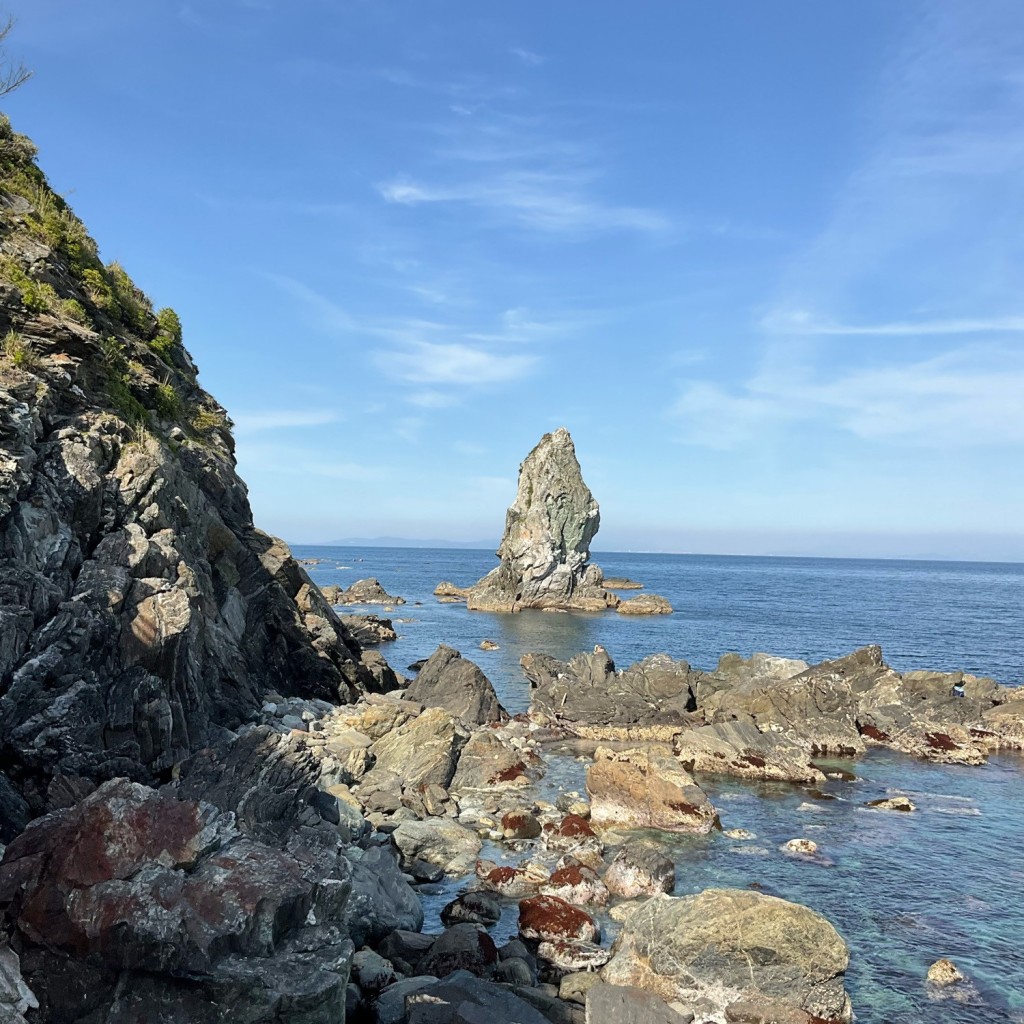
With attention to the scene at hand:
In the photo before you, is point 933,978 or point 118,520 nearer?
point 933,978

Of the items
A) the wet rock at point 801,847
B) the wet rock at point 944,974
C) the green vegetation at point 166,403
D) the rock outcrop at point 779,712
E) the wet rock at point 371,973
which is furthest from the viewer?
the green vegetation at point 166,403

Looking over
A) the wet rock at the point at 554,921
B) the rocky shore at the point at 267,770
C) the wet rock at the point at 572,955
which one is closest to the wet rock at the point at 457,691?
the rocky shore at the point at 267,770

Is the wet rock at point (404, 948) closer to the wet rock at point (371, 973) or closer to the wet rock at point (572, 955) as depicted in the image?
the wet rock at point (371, 973)

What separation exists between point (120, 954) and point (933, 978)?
15920 millimetres

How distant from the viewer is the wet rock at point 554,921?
16.8 m

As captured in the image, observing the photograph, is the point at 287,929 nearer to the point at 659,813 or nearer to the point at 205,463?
the point at 659,813

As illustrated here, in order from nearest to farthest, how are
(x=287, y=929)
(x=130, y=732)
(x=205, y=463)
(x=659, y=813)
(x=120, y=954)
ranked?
1. (x=120, y=954)
2. (x=287, y=929)
3. (x=130, y=732)
4. (x=659, y=813)
5. (x=205, y=463)

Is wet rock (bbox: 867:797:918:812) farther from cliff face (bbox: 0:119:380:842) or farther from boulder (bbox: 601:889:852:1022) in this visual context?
cliff face (bbox: 0:119:380:842)

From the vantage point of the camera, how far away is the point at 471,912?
17859 millimetres

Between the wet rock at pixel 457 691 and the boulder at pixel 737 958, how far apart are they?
79.9 feet

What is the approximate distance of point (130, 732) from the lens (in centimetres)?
1864

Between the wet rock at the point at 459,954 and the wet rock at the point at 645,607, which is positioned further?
the wet rock at the point at 645,607

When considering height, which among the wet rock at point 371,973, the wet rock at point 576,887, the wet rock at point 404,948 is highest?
the wet rock at point 371,973

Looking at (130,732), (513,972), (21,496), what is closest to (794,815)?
(513,972)
